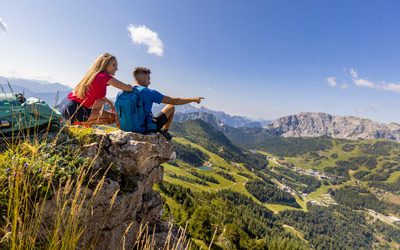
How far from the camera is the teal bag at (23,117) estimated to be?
11.0ft

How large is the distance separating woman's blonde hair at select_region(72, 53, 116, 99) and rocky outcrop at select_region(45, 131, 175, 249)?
1.52 m

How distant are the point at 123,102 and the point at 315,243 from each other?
816 ft

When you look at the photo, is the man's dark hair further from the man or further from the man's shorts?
the man's shorts

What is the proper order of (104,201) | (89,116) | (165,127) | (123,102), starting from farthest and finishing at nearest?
1. (165,127)
2. (89,116)
3. (123,102)
4. (104,201)

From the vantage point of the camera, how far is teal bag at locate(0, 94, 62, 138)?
3346mm

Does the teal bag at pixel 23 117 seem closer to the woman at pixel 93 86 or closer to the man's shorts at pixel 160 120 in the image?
the woman at pixel 93 86

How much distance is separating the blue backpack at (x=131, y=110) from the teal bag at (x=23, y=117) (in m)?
1.97

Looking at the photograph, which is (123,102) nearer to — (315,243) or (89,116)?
(89,116)

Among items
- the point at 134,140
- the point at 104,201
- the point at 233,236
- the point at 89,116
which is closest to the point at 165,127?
the point at 134,140

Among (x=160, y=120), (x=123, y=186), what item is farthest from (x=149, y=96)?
(x=123, y=186)

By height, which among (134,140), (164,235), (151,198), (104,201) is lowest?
(164,235)

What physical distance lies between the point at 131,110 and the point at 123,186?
8.88 ft

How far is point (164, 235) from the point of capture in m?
7.36

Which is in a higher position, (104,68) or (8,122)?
(104,68)
